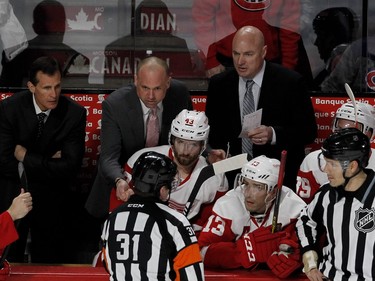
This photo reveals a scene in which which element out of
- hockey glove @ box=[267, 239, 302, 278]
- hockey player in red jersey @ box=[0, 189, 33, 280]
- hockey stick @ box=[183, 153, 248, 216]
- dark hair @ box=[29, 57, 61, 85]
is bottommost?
hockey glove @ box=[267, 239, 302, 278]

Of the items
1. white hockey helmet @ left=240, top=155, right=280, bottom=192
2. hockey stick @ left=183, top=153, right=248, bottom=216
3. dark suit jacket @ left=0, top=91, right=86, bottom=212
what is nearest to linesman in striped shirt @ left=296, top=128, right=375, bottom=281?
white hockey helmet @ left=240, top=155, right=280, bottom=192

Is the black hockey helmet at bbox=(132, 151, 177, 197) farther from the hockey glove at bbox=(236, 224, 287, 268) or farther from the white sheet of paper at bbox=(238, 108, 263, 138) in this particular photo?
the white sheet of paper at bbox=(238, 108, 263, 138)

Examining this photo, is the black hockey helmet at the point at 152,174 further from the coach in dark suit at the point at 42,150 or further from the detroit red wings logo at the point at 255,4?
the detroit red wings logo at the point at 255,4

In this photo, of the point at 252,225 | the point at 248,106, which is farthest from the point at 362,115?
the point at 252,225

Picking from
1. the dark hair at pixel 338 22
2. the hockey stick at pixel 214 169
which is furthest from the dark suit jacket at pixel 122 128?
the dark hair at pixel 338 22

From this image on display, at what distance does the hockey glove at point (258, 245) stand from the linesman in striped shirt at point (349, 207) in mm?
374

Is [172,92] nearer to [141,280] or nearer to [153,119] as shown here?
[153,119]

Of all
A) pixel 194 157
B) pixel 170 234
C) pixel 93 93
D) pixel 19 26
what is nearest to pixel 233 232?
pixel 194 157

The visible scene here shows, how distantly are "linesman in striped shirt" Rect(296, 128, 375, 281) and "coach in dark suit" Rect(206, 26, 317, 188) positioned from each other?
1294 mm

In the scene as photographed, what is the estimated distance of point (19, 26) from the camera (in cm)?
689

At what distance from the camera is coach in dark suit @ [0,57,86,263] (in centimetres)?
609

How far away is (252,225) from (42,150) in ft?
4.67

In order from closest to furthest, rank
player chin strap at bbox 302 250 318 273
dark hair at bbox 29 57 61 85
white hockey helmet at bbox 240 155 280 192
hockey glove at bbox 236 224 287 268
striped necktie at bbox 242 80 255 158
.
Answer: player chin strap at bbox 302 250 318 273 → hockey glove at bbox 236 224 287 268 → white hockey helmet at bbox 240 155 280 192 → dark hair at bbox 29 57 61 85 → striped necktie at bbox 242 80 255 158

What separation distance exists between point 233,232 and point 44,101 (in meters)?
1.39
